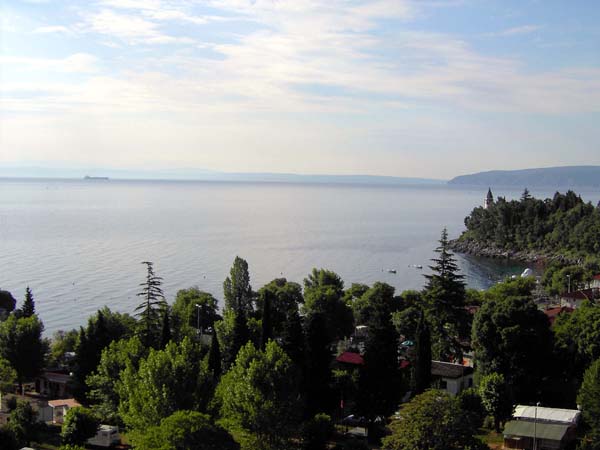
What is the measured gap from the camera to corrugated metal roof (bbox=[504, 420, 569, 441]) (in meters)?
21.5

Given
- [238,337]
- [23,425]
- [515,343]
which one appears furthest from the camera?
[238,337]

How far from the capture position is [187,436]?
16344 mm

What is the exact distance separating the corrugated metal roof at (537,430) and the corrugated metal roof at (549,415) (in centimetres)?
25

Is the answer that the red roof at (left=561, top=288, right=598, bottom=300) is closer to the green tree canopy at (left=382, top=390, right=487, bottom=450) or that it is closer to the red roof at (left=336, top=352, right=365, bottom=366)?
the red roof at (left=336, top=352, right=365, bottom=366)

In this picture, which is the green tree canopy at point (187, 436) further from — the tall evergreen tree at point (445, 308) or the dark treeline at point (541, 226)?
the dark treeline at point (541, 226)

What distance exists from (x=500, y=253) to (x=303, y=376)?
87.7 m

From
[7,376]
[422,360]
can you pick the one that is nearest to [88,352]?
[7,376]

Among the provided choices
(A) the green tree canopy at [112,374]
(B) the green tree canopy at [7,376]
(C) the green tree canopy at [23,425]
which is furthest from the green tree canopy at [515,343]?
(B) the green tree canopy at [7,376]

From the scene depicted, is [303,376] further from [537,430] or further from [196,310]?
[196,310]

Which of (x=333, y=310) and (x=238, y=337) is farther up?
(x=238, y=337)

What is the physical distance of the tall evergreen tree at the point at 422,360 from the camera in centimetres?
2586

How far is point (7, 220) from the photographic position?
137m

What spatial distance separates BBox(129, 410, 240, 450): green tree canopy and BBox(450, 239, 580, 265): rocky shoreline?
7991 cm

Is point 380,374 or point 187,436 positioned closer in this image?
point 187,436
